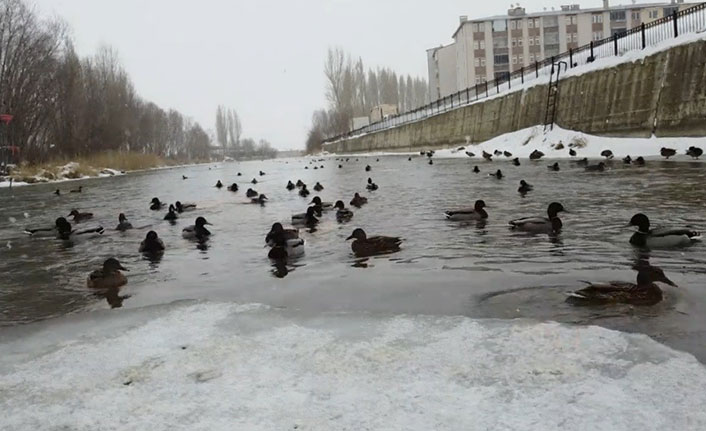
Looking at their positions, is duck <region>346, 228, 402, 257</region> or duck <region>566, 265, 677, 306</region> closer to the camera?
duck <region>566, 265, 677, 306</region>

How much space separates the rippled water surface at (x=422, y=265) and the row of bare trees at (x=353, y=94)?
89.5m

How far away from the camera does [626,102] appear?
25.5 m

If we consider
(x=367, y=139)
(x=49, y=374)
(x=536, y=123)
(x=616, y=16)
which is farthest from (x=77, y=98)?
(x=616, y=16)

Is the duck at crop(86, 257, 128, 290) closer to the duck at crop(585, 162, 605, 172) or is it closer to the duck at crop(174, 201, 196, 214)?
the duck at crop(174, 201, 196, 214)

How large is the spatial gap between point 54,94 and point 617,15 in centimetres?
8039

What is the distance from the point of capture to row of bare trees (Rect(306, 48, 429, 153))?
10012 cm

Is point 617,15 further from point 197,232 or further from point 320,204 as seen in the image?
point 197,232

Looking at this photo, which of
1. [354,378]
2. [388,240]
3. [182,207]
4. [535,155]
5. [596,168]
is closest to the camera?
[354,378]

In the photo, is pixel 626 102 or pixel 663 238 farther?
pixel 626 102

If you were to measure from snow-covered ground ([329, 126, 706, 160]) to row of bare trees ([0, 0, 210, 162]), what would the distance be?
35216 mm

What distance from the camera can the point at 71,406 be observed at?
3172 millimetres

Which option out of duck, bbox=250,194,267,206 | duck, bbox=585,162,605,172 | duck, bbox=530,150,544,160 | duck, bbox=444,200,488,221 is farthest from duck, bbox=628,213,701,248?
duck, bbox=530,150,544,160

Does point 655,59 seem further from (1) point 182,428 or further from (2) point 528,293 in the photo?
(1) point 182,428

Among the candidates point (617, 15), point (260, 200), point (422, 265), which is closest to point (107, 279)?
point (422, 265)
